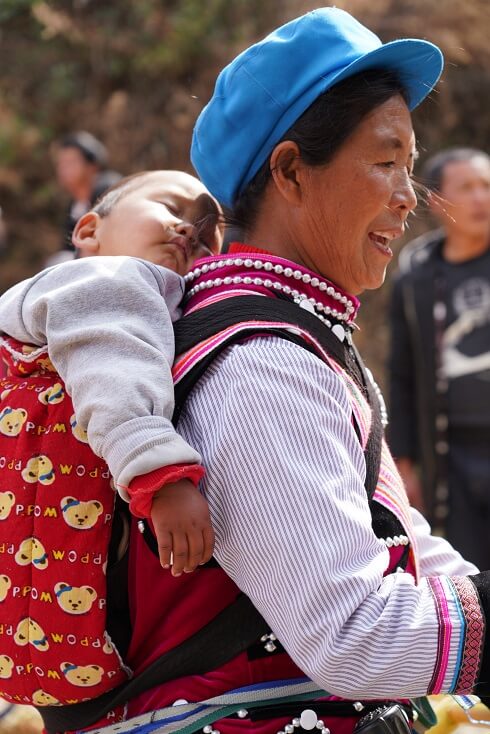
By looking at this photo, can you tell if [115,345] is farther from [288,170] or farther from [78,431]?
[288,170]

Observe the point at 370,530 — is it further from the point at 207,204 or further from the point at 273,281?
the point at 207,204

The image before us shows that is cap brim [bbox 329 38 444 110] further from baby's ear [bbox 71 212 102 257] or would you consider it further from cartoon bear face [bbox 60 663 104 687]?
cartoon bear face [bbox 60 663 104 687]

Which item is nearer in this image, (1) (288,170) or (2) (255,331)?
(2) (255,331)

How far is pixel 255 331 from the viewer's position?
159 centimetres

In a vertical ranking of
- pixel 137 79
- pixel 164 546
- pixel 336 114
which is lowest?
pixel 137 79

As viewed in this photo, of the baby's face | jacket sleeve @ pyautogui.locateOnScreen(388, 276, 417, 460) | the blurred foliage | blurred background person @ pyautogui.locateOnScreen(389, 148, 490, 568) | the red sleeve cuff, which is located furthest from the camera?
the blurred foliage

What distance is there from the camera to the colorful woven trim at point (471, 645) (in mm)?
1502

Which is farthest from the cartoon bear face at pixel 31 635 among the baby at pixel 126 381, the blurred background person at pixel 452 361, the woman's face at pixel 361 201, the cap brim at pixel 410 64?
the blurred background person at pixel 452 361

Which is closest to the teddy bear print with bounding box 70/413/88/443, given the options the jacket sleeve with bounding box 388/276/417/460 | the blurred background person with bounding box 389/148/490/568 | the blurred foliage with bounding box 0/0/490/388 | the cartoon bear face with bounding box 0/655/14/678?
the cartoon bear face with bounding box 0/655/14/678

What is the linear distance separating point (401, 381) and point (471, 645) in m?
4.50

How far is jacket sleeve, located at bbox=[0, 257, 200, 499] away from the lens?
4.81ft

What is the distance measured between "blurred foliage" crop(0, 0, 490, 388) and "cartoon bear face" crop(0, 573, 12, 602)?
831cm

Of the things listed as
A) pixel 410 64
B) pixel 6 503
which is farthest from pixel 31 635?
pixel 410 64

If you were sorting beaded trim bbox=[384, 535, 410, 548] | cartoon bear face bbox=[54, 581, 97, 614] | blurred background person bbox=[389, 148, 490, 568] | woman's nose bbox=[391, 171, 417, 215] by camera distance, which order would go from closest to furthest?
cartoon bear face bbox=[54, 581, 97, 614]
beaded trim bbox=[384, 535, 410, 548]
woman's nose bbox=[391, 171, 417, 215]
blurred background person bbox=[389, 148, 490, 568]
